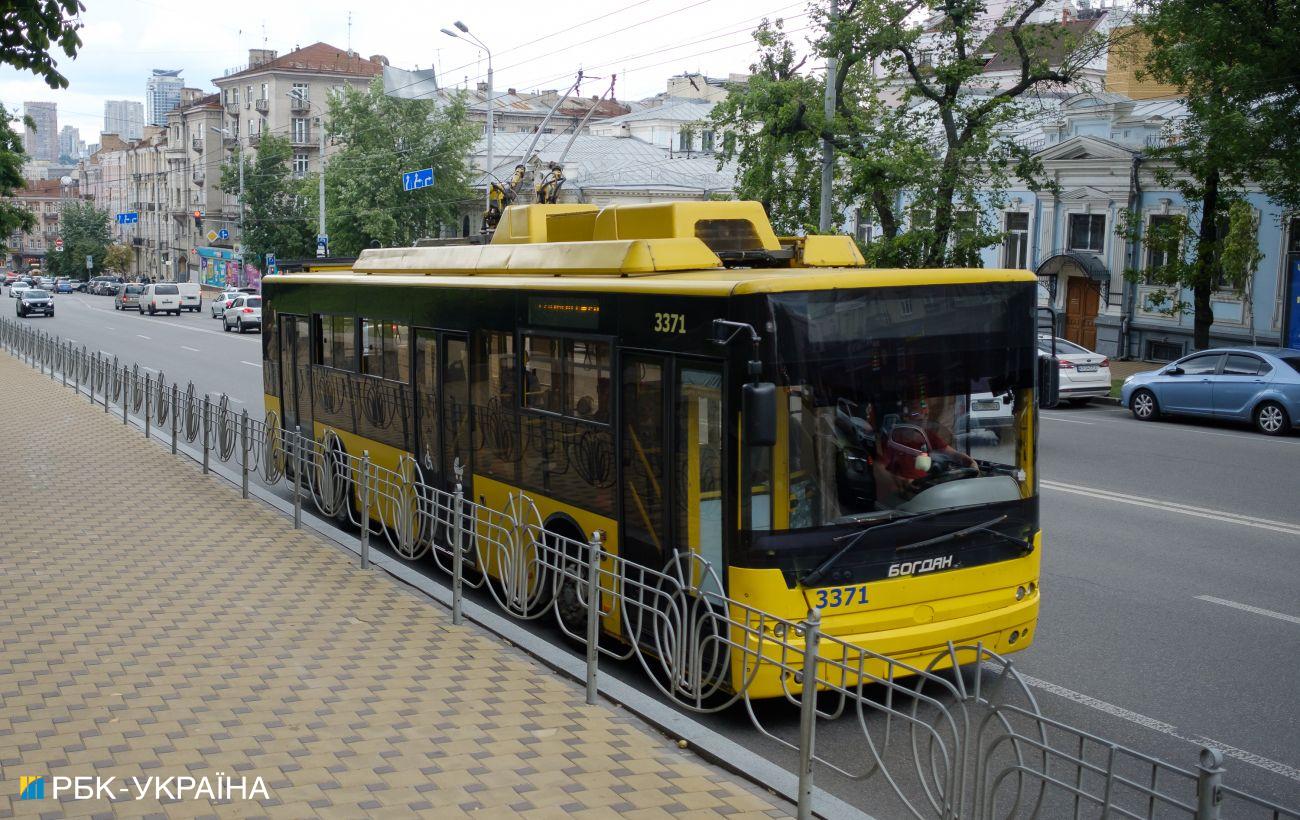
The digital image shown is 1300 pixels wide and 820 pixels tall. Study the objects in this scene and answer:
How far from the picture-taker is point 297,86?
3258 inches

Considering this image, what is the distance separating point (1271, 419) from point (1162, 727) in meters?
15.4

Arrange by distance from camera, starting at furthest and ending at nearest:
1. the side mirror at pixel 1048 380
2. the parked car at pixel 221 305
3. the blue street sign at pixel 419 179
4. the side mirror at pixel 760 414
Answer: the parked car at pixel 221 305
the blue street sign at pixel 419 179
the side mirror at pixel 1048 380
the side mirror at pixel 760 414

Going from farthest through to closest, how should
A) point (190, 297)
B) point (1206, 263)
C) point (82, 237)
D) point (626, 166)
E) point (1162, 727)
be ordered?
point (82, 237) < point (190, 297) < point (626, 166) < point (1206, 263) < point (1162, 727)

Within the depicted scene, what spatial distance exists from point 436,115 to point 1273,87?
137 ft

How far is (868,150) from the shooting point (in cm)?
2497

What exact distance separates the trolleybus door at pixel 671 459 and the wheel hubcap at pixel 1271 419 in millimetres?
16197

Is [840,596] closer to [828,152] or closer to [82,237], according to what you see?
[828,152]

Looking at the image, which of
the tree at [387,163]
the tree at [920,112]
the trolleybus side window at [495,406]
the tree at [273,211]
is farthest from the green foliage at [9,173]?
the tree at [273,211]

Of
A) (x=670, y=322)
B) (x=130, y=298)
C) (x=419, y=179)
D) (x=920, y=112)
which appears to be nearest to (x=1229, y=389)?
(x=920, y=112)

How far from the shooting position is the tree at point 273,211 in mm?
70688

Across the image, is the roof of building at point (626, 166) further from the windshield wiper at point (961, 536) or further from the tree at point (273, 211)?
the windshield wiper at point (961, 536)

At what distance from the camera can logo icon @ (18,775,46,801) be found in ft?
16.6

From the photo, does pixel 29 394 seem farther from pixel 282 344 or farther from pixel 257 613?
pixel 257 613

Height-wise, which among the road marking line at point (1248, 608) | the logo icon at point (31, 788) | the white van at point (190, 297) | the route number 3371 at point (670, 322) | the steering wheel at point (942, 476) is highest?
the route number 3371 at point (670, 322)
